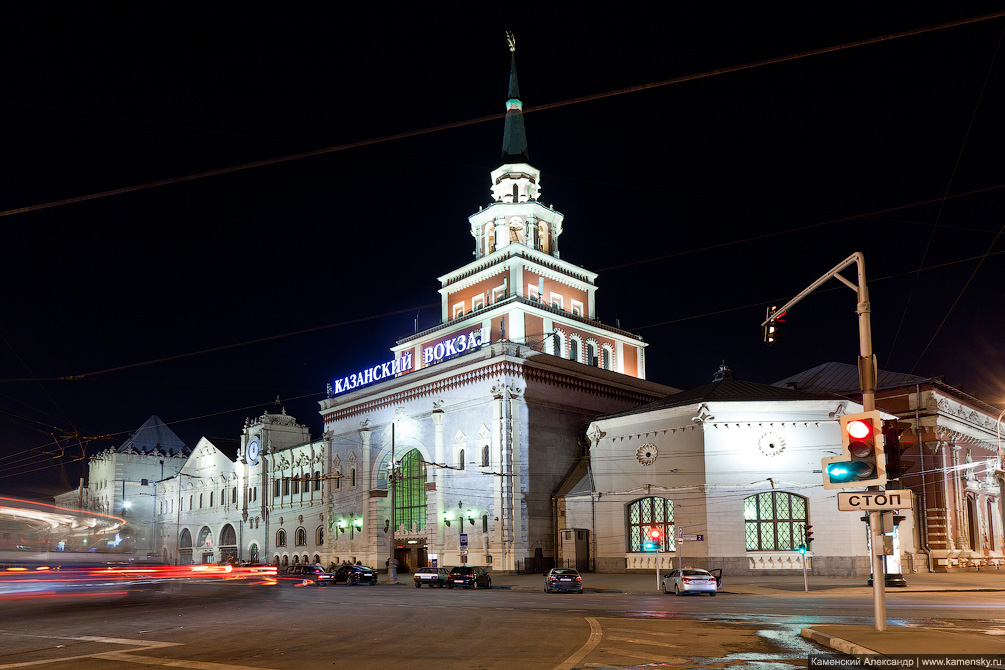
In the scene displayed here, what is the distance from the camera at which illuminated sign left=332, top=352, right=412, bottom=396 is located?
217ft

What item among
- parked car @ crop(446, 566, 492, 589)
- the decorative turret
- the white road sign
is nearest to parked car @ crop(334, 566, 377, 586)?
parked car @ crop(446, 566, 492, 589)

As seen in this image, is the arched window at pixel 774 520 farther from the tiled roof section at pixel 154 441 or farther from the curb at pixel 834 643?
the tiled roof section at pixel 154 441

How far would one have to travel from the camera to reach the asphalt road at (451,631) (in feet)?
45.7

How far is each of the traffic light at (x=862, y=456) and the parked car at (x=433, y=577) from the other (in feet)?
108

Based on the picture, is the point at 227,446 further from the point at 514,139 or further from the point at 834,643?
the point at 834,643

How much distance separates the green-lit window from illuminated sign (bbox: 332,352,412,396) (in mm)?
6921

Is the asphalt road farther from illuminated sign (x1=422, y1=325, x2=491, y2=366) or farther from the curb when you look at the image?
illuminated sign (x1=422, y1=325, x2=491, y2=366)

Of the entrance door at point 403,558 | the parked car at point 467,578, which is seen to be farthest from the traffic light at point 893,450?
the entrance door at point 403,558

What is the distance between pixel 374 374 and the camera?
66812mm

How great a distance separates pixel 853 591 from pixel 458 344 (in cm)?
3467

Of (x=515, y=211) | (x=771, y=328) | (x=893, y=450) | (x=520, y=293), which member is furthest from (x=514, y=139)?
(x=893, y=450)

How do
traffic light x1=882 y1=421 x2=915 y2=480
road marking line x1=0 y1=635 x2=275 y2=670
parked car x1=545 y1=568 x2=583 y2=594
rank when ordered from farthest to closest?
1. parked car x1=545 y1=568 x2=583 y2=594
2. traffic light x1=882 y1=421 x2=915 y2=480
3. road marking line x1=0 y1=635 x2=275 y2=670

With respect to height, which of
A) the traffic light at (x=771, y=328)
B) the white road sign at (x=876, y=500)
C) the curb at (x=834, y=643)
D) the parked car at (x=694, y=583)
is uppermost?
the traffic light at (x=771, y=328)

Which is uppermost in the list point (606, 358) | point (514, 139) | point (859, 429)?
point (514, 139)
